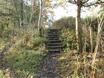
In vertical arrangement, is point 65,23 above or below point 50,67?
above

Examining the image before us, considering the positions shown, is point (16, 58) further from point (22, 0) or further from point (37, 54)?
point (22, 0)

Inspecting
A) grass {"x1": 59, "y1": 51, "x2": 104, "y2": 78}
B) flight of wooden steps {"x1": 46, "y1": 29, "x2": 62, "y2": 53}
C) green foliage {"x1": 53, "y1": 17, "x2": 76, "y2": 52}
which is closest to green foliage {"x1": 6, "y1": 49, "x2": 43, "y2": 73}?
grass {"x1": 59, "y1": 51, "x2": 104, "y2": 78}

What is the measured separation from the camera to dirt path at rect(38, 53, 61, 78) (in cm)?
934

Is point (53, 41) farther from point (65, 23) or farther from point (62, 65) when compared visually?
point (62, 65)

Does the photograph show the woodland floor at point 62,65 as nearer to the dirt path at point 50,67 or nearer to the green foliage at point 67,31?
the dirt path at point 50,67

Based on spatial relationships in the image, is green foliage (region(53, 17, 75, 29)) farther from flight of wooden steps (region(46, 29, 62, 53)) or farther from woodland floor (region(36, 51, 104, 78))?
woodland floor (region(36, 51, 104, 78))

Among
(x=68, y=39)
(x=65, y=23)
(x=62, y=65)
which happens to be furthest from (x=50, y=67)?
(x=65, y=23)

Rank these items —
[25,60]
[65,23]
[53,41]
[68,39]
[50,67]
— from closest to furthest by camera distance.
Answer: [50,67] → [25,60] → [68,39] → [53,41] → [65,23]

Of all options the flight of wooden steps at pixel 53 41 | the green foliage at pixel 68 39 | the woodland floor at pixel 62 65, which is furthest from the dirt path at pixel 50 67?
the green foliage at pixel 68 39

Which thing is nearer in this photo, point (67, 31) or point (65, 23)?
point (67, 31)

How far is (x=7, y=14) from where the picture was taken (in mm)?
19281

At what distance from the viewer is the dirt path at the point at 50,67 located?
9344mm

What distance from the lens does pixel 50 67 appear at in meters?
10.3

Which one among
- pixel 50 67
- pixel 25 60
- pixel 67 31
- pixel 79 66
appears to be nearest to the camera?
pixel 79 66
